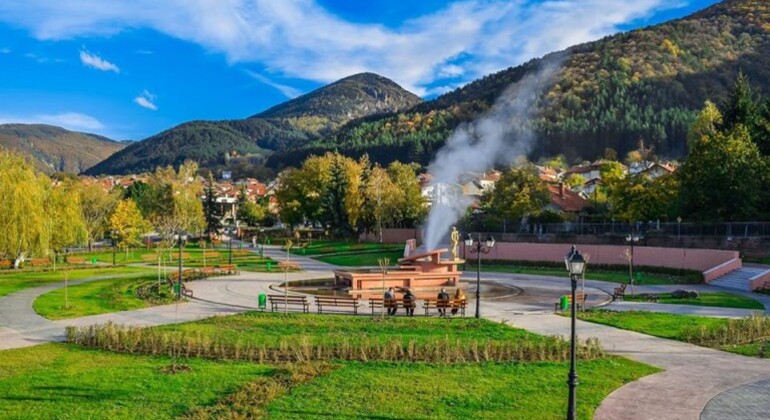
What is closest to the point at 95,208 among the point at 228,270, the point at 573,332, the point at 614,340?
the point at 228,270

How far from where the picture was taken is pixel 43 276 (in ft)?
117

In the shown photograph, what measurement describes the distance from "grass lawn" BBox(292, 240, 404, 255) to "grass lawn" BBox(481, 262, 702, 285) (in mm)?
14653

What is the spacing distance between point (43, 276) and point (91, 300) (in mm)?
12008

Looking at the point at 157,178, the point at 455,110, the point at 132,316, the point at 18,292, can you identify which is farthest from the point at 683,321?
the point at 455,110

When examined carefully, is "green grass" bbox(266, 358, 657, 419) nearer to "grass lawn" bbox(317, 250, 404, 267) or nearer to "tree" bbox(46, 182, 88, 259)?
"tree" bbox(46, 182, 88, 259)

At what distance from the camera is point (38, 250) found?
121ft

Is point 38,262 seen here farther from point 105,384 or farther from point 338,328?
point 105,384

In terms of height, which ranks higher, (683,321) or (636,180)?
(636,180)

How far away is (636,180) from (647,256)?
11750mm

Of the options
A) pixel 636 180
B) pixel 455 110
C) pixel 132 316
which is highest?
pixel 455 110

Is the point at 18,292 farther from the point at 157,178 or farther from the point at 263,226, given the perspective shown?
the point at 263,226

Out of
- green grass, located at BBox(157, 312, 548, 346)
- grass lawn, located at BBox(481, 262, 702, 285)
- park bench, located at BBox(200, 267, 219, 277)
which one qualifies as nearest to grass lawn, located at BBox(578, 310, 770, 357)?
green grass, located at BBox(157, 312, 548, 346)

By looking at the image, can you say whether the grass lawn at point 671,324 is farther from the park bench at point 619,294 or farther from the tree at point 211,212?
the tree at point 211,212

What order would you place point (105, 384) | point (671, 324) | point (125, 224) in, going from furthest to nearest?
point (125, 224)
point (671, 324)
point (105, 384)
